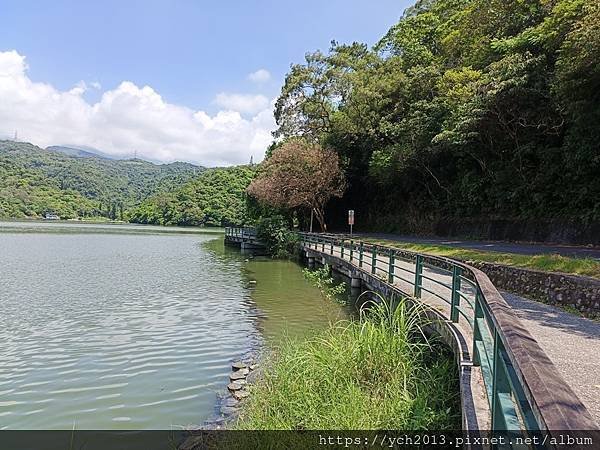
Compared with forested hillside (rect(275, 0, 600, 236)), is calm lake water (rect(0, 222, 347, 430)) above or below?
below

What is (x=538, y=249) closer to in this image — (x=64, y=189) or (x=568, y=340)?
(x=568, y=340)

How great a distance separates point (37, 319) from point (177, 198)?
106276 mm

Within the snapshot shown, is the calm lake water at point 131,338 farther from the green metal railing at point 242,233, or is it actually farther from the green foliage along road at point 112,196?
the green foliage along road at point 112,196

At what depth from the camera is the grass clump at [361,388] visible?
4676 millimetres

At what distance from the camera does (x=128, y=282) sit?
19.8 metres

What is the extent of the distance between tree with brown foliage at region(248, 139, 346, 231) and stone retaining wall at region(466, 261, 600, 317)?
2367 centimetres

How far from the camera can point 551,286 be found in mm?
9383

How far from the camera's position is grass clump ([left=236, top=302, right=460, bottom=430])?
4676 mm

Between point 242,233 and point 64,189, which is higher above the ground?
point 64,189

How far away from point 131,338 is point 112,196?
157411 millimetres

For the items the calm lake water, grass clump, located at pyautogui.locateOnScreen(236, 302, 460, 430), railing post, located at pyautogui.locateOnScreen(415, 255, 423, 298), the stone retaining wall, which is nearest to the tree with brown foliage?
A: the calm lake water

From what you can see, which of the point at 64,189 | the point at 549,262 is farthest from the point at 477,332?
the point at 64,189

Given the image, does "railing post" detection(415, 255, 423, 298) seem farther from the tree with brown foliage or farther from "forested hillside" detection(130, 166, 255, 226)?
"forested hillside" detection(130, 166, 255, 226)

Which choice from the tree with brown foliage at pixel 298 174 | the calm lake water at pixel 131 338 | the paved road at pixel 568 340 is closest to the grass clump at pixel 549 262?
the paved road at pixel 568 340
